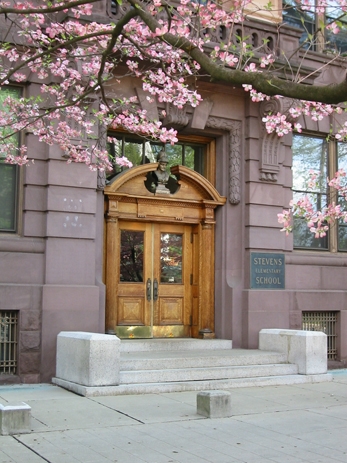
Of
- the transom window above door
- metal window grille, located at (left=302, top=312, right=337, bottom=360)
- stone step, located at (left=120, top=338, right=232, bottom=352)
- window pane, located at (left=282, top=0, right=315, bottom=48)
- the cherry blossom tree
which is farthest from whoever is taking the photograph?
window pane, located at (left=282, top=0, right=315, bottom=48)

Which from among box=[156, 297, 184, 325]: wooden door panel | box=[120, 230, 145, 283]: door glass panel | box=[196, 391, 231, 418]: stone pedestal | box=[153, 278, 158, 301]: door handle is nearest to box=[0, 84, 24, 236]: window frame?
box=[120, 230, 145, 283]: door glass panel

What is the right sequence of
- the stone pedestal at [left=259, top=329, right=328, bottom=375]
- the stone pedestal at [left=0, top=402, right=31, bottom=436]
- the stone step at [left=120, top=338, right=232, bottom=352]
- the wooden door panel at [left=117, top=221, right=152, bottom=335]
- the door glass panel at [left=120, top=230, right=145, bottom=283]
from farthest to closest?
the door glass panel at [left=120, top=230, right=145, bottom=283] → the wooden door panel at [left=117, top=221, right=152, bottom=335] → the stone step at [left=120, top=338, right=232, bottom=352] → the stone pedestal at [left=259, top=329, right=328, bottom=375] → the stone pedestal at [left=0, top=402, right=31, bottom=436]

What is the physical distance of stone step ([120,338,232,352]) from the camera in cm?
1259

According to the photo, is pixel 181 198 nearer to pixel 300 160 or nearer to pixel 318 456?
pixel 300 160

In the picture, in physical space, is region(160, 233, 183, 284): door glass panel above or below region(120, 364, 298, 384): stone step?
above

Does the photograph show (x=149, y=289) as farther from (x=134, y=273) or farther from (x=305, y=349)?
(x=305, y=349)

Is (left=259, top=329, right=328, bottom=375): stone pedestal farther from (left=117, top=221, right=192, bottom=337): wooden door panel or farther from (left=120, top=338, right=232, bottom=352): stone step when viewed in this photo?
(left=117, top=221, right=192, bottom=337): wooden door panel

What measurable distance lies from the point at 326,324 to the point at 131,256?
5030 millimetres

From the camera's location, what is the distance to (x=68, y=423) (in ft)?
27.4

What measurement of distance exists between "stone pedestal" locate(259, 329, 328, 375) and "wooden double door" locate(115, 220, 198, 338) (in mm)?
2405

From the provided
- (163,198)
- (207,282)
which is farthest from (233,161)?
(207,282)

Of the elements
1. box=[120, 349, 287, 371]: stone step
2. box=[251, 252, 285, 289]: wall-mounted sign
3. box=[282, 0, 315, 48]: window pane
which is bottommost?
box=[120, 349, 287, 371]: stone step

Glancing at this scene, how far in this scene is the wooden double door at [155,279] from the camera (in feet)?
44.5

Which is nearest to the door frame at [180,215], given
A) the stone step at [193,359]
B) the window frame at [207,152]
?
the window frame at [207,152]
